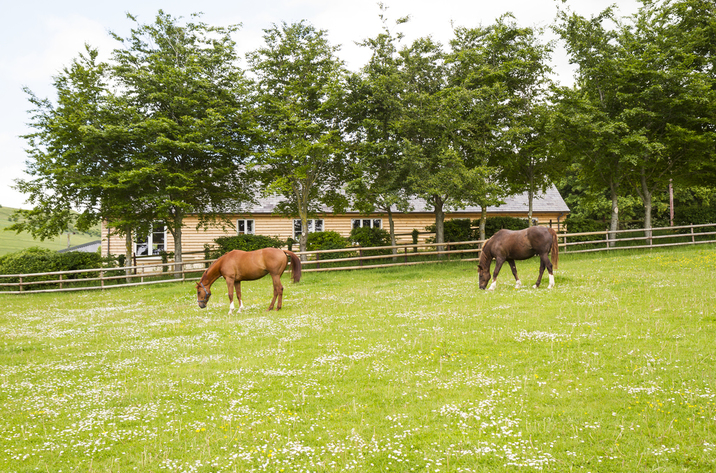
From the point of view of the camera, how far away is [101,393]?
22.4 ft

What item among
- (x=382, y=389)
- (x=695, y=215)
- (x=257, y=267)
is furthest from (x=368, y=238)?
(x=382, y=389)

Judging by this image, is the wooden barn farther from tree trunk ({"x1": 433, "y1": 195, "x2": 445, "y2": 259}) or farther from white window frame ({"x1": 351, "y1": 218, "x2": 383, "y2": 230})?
tree trunk ({"x1": 433, "y1": 195, "x2": 445, "y2": 259})

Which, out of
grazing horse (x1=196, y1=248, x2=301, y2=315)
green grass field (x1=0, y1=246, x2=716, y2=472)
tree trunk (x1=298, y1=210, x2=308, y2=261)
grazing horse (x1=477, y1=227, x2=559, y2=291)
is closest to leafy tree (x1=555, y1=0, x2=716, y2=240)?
grazing horse (x1=477, y1=227, x2=559, y2=291)

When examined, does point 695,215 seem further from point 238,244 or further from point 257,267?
point 238,244

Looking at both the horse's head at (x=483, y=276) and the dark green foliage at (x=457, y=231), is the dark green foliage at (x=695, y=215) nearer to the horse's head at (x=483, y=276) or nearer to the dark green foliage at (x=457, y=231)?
the dark green foliage at (x=457, y=231)

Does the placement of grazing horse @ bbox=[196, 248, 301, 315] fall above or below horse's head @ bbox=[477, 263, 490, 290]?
above

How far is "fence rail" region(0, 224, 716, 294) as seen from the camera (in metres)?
24.1

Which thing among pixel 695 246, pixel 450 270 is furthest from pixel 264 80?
pixel 695 246

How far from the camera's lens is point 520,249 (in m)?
15.8

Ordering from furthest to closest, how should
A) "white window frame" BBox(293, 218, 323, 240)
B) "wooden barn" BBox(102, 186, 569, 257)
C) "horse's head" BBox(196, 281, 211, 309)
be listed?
"white window frame" BBox(293, 218, 323, 240), "wooden barn" BBox(102, 186, 569, 257), "horse's head" BBox(196, 281, 211, 309)

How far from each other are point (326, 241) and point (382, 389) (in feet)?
68.1

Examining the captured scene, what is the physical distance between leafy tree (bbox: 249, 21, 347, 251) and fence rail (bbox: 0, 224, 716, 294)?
2.76m

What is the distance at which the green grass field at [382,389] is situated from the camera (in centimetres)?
462

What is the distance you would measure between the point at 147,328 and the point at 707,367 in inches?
473
